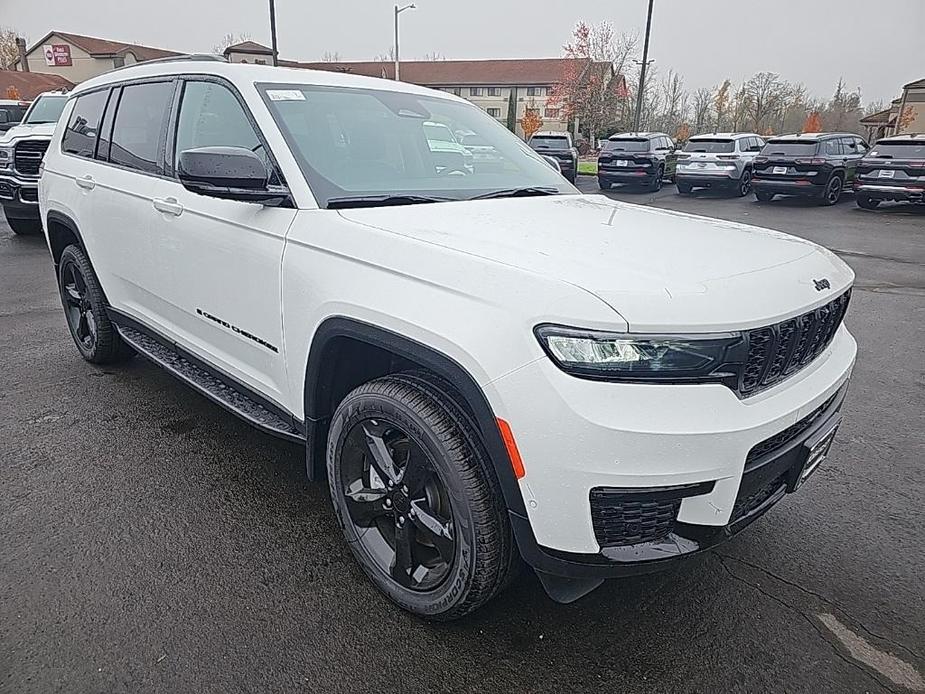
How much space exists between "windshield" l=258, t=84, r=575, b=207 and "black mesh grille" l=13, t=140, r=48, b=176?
8355 mm

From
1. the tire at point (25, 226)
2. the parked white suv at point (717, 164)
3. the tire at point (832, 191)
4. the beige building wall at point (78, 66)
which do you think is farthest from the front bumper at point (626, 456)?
the beige building wall at point (78, 66)

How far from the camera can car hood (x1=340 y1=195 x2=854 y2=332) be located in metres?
1.76

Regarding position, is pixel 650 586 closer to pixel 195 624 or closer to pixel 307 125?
pixel 195 624

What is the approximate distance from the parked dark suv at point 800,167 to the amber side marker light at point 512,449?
16.5m

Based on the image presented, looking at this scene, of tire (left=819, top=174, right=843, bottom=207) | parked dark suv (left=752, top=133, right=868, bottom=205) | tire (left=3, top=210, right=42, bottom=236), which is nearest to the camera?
tire (left=3, top=210, right=42, bottom=236)

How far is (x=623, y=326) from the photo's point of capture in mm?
1693

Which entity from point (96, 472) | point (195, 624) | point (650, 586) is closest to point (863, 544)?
point (650, 586)

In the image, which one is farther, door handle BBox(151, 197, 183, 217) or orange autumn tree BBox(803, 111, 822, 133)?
orange autumn tree BBox(803, 111, 822, 133)

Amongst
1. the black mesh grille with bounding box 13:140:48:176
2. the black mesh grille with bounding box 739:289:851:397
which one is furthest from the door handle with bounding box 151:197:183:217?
the black mesh grille with bounding box 13:140:48:176

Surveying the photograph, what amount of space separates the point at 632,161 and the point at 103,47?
61.5 m

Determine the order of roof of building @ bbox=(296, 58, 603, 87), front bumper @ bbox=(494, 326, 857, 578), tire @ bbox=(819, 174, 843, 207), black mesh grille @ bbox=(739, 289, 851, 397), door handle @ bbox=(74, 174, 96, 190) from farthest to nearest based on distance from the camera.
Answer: roof of building @ bbox=(296, 58, 603, 87), tire @ bbox=(819, 174, 843, 207), door handle @ bbox=(74, 174, 96, 190), black mesh grille @ bbox=(739, 289, 851, 397), front bumper @ bbox=(494, 326, 857, 578)

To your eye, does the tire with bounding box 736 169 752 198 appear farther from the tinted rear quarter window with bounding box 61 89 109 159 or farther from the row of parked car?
the tinted rear quarter window with bounding box 61 89 109 159

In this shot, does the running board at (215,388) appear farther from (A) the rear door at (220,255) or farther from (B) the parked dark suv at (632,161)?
(B) the parked dark suv at (632,161)

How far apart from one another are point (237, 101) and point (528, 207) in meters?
1.31
